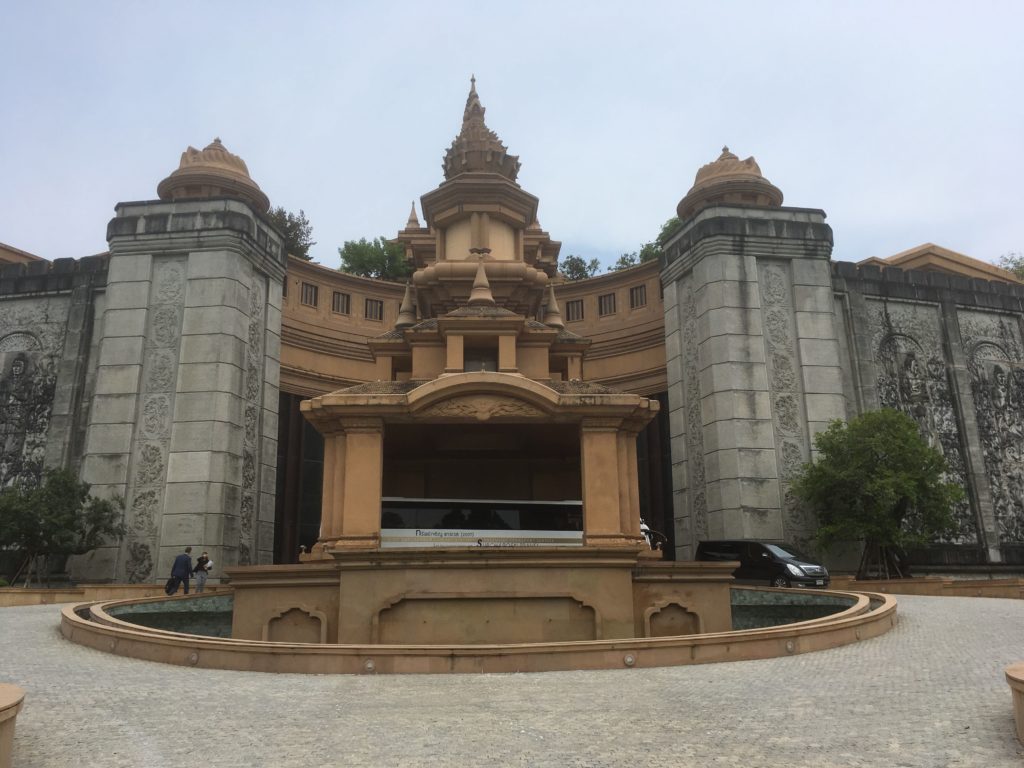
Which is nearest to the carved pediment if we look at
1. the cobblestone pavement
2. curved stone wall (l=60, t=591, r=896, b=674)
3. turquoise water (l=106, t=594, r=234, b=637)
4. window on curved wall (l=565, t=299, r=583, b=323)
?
curved stone wall (l=60, t=591, r=896, b=674)

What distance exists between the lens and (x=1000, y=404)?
117 feet

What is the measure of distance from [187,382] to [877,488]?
24.3 metres

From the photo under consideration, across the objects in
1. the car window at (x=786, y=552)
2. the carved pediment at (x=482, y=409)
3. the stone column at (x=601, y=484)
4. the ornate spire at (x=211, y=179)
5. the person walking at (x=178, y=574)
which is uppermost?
the ornate spire at (x=211, y=179)

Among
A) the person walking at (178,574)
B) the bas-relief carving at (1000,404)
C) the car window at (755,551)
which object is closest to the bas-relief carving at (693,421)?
the car window at (755,551)

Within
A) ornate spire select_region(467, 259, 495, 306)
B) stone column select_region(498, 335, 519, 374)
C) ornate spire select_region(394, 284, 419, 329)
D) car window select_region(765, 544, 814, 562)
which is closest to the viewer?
stone column select_region(498, 335, 519, 374)

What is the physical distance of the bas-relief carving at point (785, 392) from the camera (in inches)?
1156

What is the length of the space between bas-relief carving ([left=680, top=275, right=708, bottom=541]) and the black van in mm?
5133

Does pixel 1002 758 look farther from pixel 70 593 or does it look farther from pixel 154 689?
pixel 70 593

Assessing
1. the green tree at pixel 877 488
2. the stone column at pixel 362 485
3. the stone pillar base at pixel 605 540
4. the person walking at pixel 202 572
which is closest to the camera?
the stone pillar base at pixel 605 540

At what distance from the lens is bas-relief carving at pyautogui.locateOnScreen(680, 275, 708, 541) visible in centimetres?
3142

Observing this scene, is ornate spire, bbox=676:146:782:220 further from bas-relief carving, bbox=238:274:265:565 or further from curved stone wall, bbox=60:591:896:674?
curved stone wall, bbox=60:591:896:674

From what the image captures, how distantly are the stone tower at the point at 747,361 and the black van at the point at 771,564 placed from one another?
361 cm

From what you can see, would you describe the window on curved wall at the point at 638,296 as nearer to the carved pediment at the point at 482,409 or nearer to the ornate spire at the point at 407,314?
the ornate spire at the point at 407,314

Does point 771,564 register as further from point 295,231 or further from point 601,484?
point 295,231
